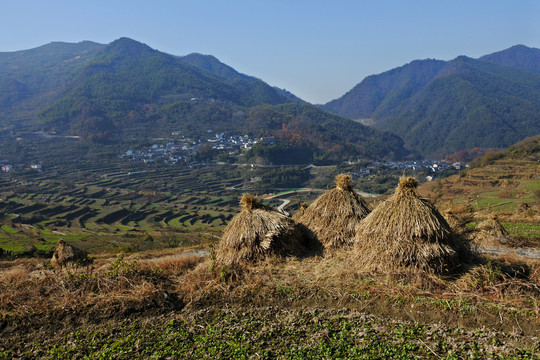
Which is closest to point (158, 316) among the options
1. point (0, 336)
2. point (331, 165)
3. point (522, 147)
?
point (0, 336)

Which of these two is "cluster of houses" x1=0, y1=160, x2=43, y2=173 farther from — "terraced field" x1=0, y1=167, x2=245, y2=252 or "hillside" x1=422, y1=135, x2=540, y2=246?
"hillside" x1=422, y1=135, x2=540, y2=246

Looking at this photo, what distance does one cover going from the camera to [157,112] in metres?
140

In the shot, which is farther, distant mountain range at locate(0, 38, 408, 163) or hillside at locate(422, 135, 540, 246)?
distant mountain range at locate(0, 38, 408, 163)

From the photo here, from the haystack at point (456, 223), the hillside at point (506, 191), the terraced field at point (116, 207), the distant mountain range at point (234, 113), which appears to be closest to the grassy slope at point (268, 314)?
the haystack at point (456, 223)

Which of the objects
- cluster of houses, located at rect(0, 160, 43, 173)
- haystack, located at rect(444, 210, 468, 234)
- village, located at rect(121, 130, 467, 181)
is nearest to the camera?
haystack, located at rect(444, 210, 468, 234)

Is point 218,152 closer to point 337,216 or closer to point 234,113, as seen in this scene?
point 234,113

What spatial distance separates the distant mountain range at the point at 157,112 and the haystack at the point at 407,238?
92042mm

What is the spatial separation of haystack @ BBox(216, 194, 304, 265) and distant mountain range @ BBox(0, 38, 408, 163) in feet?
299

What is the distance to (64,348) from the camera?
6.02m

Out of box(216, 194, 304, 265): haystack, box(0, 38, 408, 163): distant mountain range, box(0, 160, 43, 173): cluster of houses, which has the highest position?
box(0, 38, 408, 163): distant mountain range

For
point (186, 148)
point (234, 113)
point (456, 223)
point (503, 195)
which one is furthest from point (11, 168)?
point (456, 223)

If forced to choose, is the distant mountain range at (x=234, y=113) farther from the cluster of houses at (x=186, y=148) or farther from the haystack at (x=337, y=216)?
the haystack at (x=337, y=216)

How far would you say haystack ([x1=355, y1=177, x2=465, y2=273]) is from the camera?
7168 millimetres

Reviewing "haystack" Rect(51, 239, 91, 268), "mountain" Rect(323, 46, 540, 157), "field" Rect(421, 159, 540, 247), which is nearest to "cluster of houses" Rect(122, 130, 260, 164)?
"field" Rect(421, 159, 540, 247)
